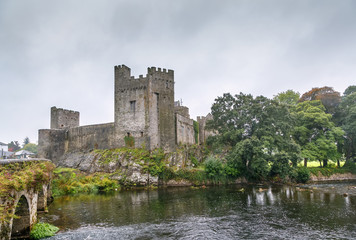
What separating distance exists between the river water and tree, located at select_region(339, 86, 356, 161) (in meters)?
→ 18.7

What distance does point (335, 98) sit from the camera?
3950cm

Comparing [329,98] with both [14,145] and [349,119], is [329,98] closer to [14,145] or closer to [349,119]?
[349,119]

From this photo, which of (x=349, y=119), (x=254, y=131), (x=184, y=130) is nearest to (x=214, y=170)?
(x=254, y=131)

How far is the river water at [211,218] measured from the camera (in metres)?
11.8

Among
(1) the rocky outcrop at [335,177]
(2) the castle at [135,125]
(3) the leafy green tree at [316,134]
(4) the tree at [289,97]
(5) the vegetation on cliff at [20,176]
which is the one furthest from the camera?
(4) the tree at [289,97]

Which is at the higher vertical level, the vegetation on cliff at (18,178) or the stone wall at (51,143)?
the stone wall at (51,143)

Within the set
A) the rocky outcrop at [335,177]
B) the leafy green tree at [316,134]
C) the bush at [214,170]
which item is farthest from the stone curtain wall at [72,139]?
the rocky outcrop at [335,177]

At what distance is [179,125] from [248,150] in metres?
13.0

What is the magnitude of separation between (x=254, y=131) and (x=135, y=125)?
16.0 m

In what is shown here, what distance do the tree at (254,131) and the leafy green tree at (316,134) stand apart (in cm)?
541

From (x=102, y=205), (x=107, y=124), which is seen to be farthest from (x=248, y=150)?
(x=107, y=124)

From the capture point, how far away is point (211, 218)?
14.7m

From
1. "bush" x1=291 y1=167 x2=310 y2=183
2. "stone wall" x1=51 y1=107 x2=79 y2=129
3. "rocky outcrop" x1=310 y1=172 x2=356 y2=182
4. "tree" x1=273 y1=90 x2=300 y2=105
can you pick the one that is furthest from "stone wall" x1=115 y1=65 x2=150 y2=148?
"tree" x1=273 y1=90 x2=300 y2=105

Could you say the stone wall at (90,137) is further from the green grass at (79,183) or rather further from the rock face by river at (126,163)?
the green grass at (79,183)
